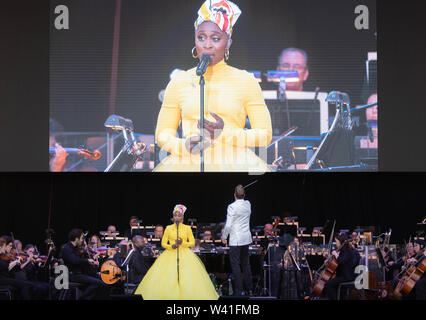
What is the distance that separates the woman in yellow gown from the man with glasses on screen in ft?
7.67

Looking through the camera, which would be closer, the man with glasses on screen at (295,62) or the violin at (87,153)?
the violin at (87,153)

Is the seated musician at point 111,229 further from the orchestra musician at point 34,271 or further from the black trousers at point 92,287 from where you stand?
the orchestra musician at point 34,271

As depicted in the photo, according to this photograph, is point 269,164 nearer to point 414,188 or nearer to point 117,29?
point 414,188

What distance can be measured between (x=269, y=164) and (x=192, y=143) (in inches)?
37.8

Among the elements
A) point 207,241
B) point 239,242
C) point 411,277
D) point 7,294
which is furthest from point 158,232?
point 411,277

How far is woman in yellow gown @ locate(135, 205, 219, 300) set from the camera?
7129 millimetres

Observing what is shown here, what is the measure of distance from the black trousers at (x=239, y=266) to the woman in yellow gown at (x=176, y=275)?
29cm

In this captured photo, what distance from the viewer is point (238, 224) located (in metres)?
7.35

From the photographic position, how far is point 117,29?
800cm

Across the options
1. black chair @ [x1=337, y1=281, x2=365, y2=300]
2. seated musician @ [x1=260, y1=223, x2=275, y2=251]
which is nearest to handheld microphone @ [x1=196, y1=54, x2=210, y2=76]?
seated musician @ [x1=260, y1=223, x2=275, y2=251]

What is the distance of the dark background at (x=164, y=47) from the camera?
795 centimetres

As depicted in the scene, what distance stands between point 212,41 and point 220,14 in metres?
0.34

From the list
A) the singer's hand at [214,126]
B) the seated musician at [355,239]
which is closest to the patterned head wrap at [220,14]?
the singer's hand at [214,126]

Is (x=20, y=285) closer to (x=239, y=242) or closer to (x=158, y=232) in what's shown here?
(x=158, y=232)
